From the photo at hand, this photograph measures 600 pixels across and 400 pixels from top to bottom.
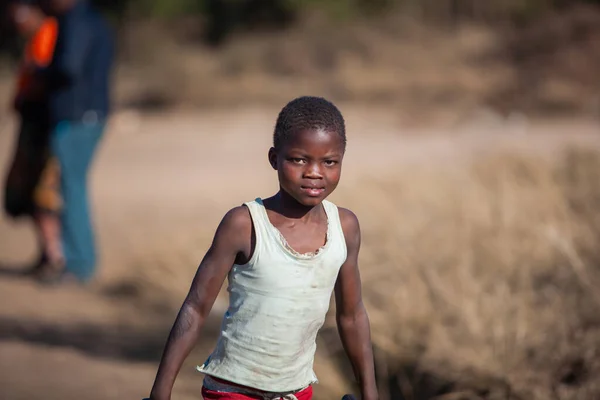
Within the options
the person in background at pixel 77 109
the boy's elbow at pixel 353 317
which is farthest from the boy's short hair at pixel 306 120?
the person in background at pixel 77 109

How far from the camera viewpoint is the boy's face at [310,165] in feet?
8.39

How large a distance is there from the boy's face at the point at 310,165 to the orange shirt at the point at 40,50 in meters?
4.38

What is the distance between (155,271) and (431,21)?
50.1 ft

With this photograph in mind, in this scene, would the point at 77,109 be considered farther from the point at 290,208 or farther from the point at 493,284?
the point at 290,208

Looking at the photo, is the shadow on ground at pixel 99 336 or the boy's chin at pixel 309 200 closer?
the boy's chin at pixel 309 200

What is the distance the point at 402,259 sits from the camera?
5.33 meters

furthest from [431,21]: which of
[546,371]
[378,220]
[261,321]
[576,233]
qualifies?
[261,321]

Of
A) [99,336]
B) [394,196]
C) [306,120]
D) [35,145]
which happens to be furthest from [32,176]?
[306,120]

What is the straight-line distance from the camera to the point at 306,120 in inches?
101

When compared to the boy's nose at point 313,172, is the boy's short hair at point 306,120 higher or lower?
higher

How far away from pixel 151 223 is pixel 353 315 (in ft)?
20.3

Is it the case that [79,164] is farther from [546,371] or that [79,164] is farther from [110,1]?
[110,1]

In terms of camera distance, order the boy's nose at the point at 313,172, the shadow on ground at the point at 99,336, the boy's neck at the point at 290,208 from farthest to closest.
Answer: the shadow on ground at the point at 99,336 < the boy's neck at the point at 290,208 < the boy's nose at the point at 313,172

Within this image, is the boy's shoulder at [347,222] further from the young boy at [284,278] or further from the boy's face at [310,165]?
the boy's face at [310,165]
